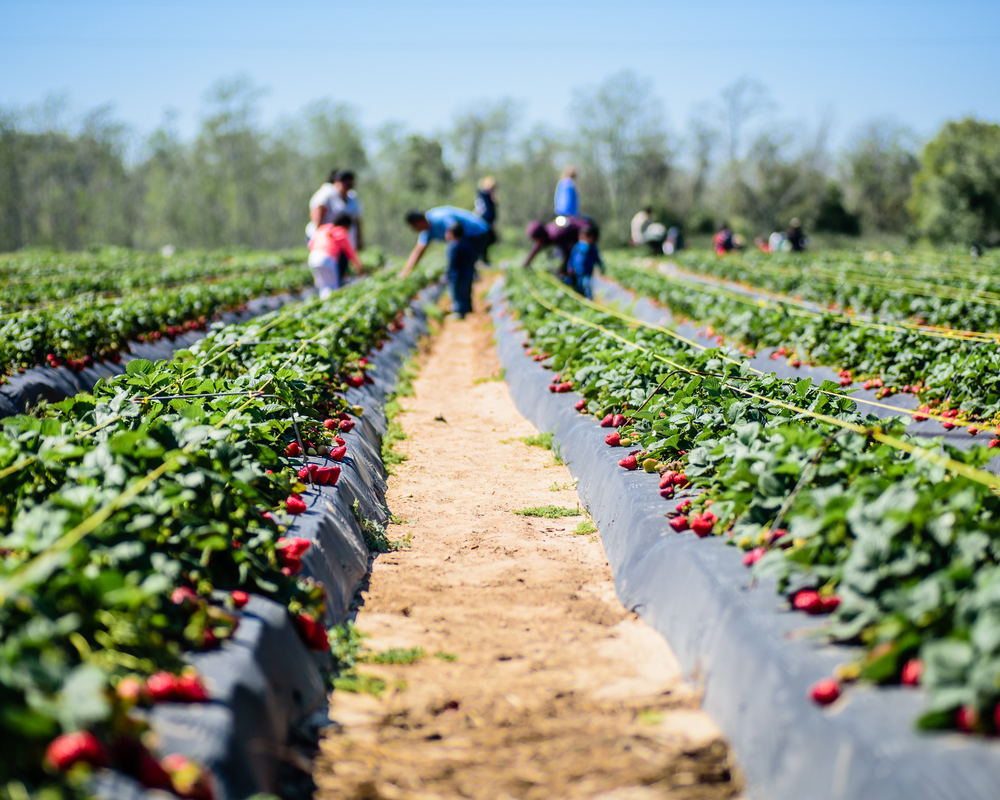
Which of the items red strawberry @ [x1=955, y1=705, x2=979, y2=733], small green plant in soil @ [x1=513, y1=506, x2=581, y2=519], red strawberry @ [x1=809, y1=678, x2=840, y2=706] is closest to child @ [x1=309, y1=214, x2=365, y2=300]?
small green plant in soil @ [x1=513, y1=506, x2=581, y2=519]

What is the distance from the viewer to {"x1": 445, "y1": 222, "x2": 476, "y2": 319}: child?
12.2m

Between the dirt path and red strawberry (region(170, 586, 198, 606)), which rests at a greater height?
red strawberry (region(170, 586, 198, 606))

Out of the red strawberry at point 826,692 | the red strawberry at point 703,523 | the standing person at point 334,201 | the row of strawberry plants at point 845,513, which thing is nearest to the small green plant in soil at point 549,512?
A: the row of strawberry plants at point 845,513

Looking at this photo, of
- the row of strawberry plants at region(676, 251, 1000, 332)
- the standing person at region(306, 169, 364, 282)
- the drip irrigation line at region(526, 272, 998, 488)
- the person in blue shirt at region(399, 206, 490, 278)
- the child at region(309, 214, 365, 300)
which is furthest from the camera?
the person in blue shirt at region(399, 206, 490, 278)

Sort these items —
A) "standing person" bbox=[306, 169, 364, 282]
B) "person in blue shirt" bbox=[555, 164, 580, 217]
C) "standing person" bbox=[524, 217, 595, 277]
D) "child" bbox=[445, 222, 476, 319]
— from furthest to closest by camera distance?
"person in blue shirt" bbox=[555, 164, 580, 217]
"standing person" bbox=[524, 217, 595, 277]
"child" bbox=[445, 222, 476, 319]
"standing person" bbox=[306, 169, 364, 282]

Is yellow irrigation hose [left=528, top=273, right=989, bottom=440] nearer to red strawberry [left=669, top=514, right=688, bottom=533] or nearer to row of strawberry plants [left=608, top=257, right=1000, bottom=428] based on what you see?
row of strawberry plants [left=608, top=257, right=1000, bottom=428]

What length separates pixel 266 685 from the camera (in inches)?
94.0

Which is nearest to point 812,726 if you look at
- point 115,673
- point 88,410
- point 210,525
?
point 115,673

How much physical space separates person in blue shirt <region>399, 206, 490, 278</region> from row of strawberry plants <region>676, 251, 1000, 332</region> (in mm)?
5626

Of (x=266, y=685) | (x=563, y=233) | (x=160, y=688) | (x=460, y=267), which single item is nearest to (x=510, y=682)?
(x=266, y=685)

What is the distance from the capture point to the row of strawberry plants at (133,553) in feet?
5.53

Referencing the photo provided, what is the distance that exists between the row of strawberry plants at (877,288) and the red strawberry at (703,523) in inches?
269

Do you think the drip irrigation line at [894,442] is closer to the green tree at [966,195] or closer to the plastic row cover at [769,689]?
the plastic row cover at [769,689]

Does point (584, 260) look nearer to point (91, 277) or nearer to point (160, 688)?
point (91, 277)
